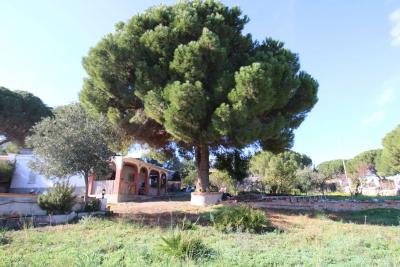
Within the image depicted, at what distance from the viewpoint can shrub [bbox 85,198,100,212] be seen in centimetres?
1167

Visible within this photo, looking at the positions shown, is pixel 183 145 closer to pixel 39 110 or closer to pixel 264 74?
pixel 264 74

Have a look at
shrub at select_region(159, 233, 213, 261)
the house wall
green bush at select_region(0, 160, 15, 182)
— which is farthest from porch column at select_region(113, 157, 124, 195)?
shrub at select_region(159, 233, 213, 261)

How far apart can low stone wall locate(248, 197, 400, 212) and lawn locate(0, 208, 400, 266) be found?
12.5ft

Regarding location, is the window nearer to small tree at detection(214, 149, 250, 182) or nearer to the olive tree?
the olive tree

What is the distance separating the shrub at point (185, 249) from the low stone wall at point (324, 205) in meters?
8.07

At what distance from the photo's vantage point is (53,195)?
10.6m

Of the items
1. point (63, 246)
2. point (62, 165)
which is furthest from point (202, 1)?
point (63, 246)

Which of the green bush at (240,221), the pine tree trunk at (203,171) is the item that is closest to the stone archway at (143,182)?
the pine tree trunk at (203,171)

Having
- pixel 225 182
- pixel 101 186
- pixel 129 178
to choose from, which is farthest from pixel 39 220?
pixel 225 182

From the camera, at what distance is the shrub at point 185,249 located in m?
5.42

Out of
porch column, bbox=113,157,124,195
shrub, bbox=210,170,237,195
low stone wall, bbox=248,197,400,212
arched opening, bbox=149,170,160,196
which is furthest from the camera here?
arched opening, bbox=149,170,160,196

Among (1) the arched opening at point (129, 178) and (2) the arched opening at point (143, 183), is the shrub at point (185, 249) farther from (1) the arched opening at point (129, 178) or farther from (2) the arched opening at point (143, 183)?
(2) the arched opening at point (143, 183)

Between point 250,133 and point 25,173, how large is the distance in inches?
698

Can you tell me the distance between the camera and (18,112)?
81.6ft
